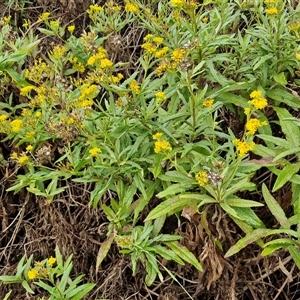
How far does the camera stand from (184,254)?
5.82 feet

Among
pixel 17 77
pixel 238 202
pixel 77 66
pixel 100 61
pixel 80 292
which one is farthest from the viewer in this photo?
pixel 17 77

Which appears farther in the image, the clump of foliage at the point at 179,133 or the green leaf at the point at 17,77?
the green leaf at the point at 17,77

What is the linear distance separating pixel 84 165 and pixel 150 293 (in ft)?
1.81

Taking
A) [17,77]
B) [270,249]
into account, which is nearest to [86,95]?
[17,77]

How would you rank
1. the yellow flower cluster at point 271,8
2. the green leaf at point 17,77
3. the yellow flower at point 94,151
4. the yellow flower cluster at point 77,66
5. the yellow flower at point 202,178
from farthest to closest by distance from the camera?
the green leaf at point 17,77 → the yellow flower cluster at point 77,66 → the yellow flower cluster at point 271,8 → the yellow flower at point 94,151 → the yellow flower at point 202,178

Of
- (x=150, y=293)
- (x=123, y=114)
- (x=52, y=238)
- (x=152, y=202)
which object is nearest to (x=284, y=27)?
(x=123, y=114)

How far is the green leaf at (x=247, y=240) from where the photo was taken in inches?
66.4

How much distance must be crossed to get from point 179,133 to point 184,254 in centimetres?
42

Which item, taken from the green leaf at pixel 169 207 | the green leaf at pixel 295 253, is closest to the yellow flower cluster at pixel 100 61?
the green leaf at pixel 169 207

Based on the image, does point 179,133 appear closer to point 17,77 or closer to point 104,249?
point 104,249

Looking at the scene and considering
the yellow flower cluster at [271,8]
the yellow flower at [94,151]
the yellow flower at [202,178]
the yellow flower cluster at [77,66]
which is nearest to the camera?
the yellow flower at [202,178]

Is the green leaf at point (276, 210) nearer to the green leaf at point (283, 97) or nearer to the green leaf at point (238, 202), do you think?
the green leaf at point (238, 202)

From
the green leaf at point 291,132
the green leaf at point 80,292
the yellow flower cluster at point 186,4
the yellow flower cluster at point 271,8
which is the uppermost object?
the yellow flower cluster at point 186,4

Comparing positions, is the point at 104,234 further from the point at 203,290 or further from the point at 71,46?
the point at 71,46
